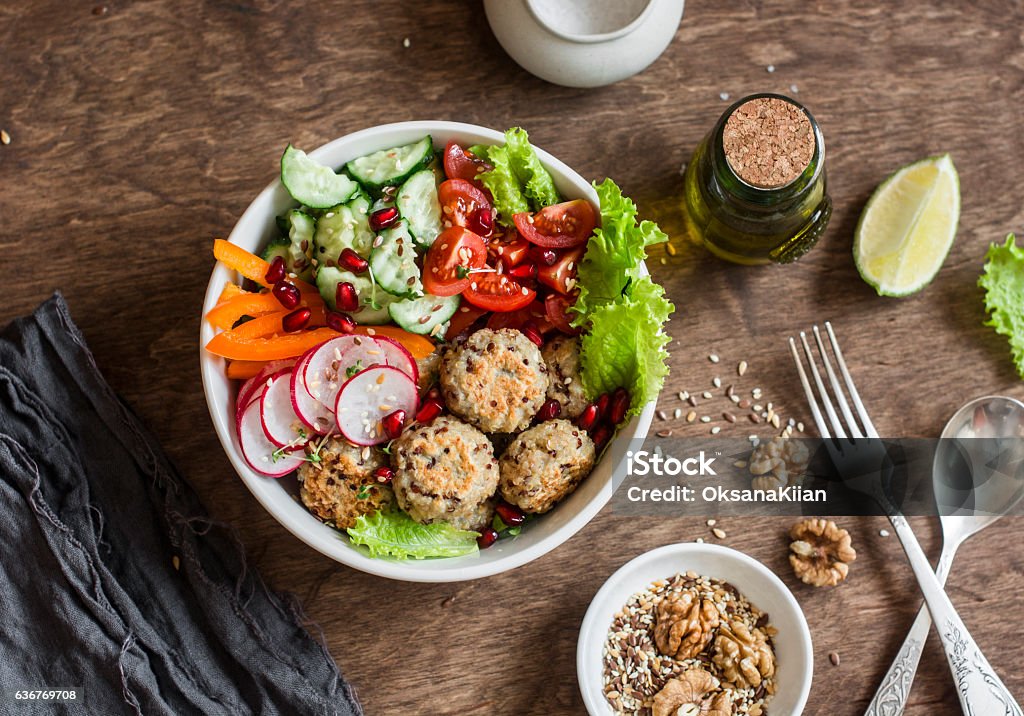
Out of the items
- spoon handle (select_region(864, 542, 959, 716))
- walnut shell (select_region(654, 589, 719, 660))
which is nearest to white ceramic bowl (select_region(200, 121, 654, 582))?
walnut shell (select_region(654, 589, 719, 660))

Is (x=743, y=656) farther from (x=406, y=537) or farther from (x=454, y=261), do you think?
(x=454, y=261)

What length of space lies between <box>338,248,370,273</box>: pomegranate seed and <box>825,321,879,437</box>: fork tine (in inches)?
68.0

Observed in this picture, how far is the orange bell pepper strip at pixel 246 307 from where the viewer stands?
2.56m

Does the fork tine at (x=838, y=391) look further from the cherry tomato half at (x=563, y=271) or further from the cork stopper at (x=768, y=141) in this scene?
the cherry tomato half at (x=563, y=271)

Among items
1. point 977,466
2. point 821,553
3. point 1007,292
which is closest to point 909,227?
point 1007,292

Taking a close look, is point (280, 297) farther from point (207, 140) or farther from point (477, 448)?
point (207, 140)

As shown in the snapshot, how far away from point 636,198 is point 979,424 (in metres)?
1.51

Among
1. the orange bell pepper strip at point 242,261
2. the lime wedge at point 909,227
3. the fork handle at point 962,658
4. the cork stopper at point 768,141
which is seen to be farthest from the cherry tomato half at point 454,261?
the fork handle at point 962,658

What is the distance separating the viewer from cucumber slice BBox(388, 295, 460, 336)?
2.63m

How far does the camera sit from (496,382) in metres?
2.56

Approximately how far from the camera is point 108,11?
10.6 feet

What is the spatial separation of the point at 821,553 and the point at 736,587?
0.33 metres

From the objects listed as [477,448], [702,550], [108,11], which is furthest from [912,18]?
[108,11]

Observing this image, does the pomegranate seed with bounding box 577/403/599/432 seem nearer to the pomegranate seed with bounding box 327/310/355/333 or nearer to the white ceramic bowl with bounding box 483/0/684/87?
the pomegranate seed with bounding box 327/310/355/333
